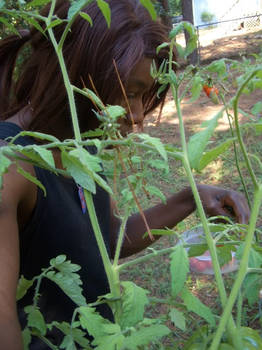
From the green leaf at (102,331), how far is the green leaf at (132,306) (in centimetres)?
2

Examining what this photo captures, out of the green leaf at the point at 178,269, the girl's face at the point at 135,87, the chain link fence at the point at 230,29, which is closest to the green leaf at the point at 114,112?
the green leaf at the point at 178,269

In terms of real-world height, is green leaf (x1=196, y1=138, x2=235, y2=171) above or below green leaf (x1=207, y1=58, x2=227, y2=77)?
below

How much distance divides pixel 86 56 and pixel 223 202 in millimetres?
592

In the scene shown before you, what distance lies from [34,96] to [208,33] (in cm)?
1105

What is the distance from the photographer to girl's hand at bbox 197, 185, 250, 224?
3.77 feet

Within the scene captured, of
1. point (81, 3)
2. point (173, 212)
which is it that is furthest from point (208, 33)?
point (81, 3)

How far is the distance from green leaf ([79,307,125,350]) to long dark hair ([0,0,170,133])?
588 millimetres

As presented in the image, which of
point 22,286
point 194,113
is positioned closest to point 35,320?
point 22,286

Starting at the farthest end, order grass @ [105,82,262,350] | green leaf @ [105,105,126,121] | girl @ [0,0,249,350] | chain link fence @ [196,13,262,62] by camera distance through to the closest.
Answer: chain link fence @ [196,13,262,62], grass @ [105,82,262,350], girl @ [0,0,249,350], green leaf @ [105,105,126,121]

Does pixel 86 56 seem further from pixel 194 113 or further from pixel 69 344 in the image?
pixel 194 113

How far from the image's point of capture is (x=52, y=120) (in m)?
1.07

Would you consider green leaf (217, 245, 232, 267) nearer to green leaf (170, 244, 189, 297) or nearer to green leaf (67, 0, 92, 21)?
green leaf (170, 244, 189, 297)

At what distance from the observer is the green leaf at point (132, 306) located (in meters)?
0.44

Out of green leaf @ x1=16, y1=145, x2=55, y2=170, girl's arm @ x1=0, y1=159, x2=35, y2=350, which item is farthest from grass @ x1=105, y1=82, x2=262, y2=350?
green leaf @ x1=16, y1=145, x2=55, y2=170
